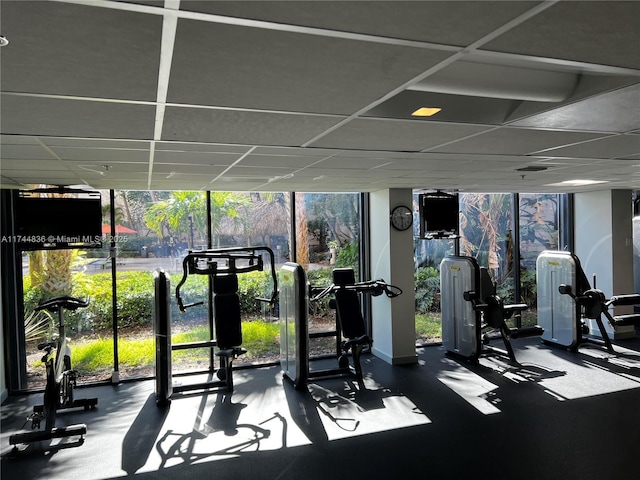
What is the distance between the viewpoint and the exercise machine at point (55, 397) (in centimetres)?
390

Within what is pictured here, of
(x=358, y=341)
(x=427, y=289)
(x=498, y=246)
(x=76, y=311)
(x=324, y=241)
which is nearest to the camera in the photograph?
(x=358, y=341)

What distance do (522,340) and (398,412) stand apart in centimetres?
384

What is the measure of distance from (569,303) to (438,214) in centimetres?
249

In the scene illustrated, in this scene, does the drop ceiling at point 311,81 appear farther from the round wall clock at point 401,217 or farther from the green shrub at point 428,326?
the green shrub at point 428,326

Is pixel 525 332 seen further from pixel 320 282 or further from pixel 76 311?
pixel 76 311

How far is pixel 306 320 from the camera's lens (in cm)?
532

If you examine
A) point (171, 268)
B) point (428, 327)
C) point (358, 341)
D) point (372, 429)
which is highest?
point (171, 268)

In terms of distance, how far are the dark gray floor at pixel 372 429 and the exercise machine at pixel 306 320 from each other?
223mm

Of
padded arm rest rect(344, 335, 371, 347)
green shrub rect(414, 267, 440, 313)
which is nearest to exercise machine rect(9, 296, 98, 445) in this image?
padded arm rest rect(344, 335, 371, 347)

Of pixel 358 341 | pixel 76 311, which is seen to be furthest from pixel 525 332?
pixel 76 311

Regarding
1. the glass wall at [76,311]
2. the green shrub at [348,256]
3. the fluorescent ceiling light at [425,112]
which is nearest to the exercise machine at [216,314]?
the glass wall at [76,311]

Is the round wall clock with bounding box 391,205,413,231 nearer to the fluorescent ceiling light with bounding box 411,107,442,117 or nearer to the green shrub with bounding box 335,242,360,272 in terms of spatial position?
the green shrub with bounding box 335,242,360,272

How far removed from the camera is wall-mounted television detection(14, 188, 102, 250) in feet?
15.2

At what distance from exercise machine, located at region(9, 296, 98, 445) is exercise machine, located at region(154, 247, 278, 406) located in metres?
0.80
